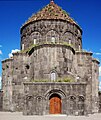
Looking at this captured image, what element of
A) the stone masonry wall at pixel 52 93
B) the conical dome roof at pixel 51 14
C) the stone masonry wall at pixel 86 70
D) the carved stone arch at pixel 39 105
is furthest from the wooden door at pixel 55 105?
the conical dome roof at pixel 51 14

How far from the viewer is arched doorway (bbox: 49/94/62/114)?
28234 mm

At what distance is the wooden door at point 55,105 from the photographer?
28234 mm

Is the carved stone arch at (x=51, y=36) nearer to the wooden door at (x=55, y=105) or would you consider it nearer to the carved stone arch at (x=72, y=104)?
the wooden door at (x=55, y=105)

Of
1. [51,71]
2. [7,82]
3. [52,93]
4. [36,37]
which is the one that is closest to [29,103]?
[52,93]

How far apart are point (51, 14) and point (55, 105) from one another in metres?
15.9

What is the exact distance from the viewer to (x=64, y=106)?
27984 mm

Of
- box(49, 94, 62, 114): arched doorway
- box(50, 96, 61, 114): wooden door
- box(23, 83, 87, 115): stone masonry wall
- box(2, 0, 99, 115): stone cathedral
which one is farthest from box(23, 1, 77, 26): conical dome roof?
box(50, 96, 61, 114): wooden door

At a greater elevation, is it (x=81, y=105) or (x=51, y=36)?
(x=51, y=36)

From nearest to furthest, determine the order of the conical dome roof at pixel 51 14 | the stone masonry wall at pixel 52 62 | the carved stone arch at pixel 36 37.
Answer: the stone masonry wall at pixel 52 62
the carved stone arch at pixel 36 37
the conical dome roof at pixel 51 14

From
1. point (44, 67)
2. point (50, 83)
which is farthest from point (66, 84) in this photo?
point (44, 67)

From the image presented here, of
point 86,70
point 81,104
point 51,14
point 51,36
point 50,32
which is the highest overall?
point 51,14

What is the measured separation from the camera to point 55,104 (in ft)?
93.0

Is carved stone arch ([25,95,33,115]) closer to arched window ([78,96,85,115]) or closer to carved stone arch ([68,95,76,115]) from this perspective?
carved stone arch ([68,95,76,115])

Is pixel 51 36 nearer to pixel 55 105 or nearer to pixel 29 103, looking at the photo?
pixel 55 105
